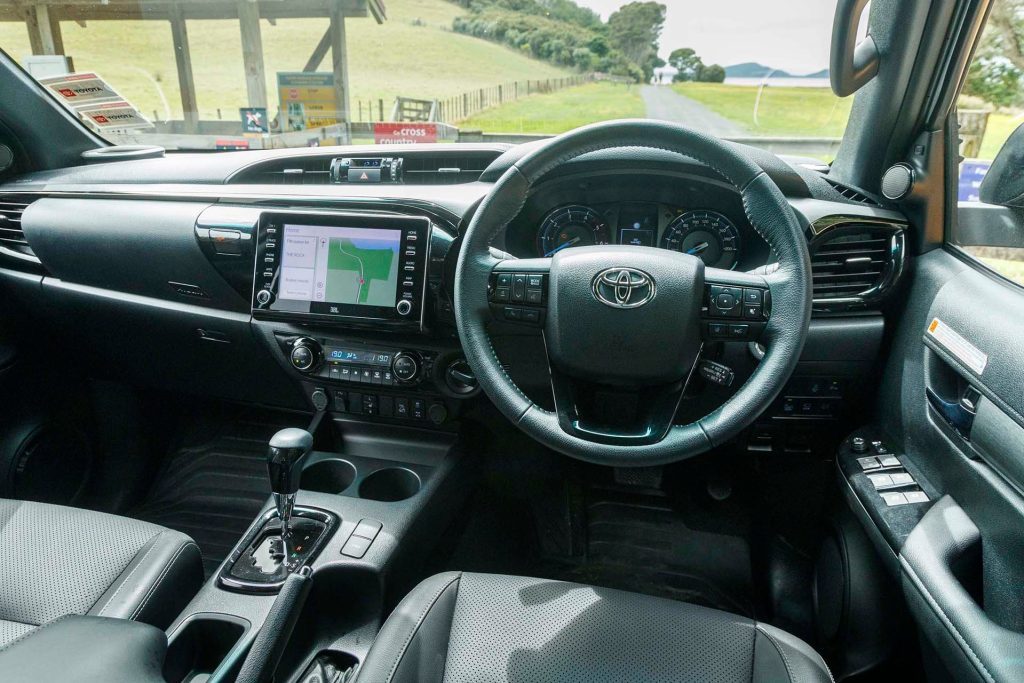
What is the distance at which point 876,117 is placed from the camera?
5.98 feet

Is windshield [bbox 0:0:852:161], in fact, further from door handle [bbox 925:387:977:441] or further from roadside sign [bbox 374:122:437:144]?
door handle [bbox 925:387:977:441]

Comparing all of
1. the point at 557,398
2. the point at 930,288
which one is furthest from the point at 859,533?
the point at 557,398

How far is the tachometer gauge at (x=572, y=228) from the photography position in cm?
183

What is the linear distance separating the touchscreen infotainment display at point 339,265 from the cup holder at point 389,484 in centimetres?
47

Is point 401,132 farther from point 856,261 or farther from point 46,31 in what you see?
point 856,261

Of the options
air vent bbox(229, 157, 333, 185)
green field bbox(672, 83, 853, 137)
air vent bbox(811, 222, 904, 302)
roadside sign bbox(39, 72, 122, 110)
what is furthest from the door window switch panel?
roadside sign bbox(39, 72, 122, 110)

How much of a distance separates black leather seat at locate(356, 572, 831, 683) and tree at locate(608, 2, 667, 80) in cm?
132

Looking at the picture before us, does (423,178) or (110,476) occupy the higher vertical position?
(423,178)

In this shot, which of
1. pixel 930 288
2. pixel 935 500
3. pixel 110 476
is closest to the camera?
pixel 935 500

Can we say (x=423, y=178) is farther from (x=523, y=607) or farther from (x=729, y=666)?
(x=729, y=666)

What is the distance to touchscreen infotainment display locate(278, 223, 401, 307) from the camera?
178cm

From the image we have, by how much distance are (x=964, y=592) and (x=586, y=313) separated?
0.87 metres

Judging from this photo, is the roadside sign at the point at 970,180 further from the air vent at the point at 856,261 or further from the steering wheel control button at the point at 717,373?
the steering wheel control button at the point at 717,373

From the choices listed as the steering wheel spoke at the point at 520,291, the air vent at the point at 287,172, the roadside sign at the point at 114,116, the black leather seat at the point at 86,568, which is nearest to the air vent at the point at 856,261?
the steering wheel spoke at the point at 520,291
